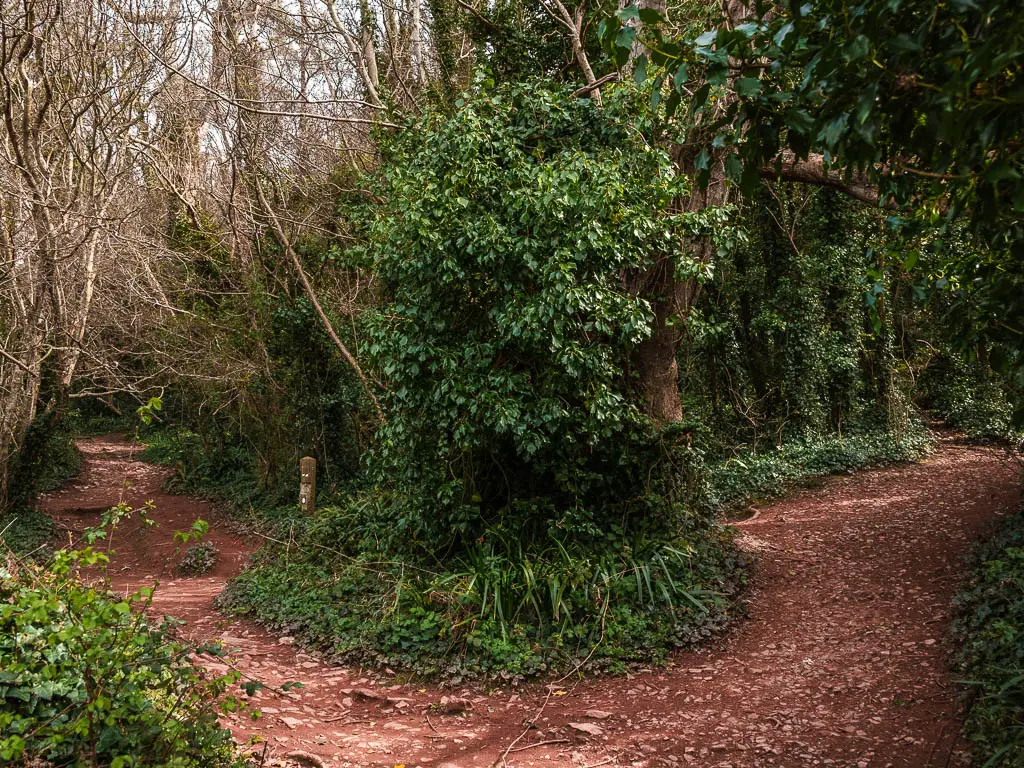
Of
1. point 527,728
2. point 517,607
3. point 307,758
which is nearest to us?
point 307,758

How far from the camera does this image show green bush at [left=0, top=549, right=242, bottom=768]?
3156 millimetres

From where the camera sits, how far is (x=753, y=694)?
531 cm

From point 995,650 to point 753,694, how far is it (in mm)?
1591

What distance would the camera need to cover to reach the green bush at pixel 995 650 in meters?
3.93

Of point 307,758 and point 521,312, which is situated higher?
point 521,312

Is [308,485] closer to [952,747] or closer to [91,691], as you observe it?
→ [91,691]

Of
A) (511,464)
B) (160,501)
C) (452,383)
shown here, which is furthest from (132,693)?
(160,501)

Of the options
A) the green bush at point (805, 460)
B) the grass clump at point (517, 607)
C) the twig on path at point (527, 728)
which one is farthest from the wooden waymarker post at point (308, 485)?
the twig on path at point (527, 728)

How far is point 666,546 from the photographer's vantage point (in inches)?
279

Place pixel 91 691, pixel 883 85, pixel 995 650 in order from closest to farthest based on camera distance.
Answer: pixel 883 85, pixel 91 691, pixel 995 650

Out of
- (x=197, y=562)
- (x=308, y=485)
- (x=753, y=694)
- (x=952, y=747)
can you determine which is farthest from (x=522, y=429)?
(x=197, y=562)

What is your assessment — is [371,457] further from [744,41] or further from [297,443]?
[744,41]

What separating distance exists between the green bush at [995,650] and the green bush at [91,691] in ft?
13.1

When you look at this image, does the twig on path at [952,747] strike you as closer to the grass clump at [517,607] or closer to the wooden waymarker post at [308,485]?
the grass clump at [517,607]
